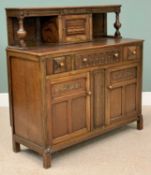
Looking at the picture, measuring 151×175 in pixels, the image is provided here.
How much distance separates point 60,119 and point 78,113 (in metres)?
0.19

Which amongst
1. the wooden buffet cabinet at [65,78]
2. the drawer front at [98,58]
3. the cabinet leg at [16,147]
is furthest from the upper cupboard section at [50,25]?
the cabinet leg at [16,147]

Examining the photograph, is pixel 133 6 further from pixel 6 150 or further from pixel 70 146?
pixel 6 150

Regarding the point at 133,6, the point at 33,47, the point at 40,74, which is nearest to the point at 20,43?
the point at 33,47

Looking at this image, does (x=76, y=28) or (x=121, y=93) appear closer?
(x=76, y=28)

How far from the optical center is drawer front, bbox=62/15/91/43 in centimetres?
304

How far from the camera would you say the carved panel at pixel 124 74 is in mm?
3160

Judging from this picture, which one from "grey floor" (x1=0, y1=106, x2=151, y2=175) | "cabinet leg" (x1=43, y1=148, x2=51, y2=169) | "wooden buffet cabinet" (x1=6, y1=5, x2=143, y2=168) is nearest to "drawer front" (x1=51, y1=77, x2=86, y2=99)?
"wooden buffet cabinet" (x1=6, y1=5, x2=143, y2=168)

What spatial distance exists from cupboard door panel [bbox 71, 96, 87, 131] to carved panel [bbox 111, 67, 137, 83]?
38 cm

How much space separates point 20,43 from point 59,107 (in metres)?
0.57

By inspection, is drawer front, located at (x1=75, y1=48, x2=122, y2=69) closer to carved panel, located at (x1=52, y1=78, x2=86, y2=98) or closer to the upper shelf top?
carved panel, located at (x1=52, y1=78, x2=86, y2=98)

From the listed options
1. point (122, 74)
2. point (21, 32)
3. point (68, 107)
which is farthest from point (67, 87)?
point (122, 74)

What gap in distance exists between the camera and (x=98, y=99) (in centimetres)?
306

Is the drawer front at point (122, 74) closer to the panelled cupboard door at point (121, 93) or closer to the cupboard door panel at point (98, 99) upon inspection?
the panelled cupboard door at point (121, 93)

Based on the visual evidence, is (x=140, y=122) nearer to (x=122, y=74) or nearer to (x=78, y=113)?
(x=122, y=74)
